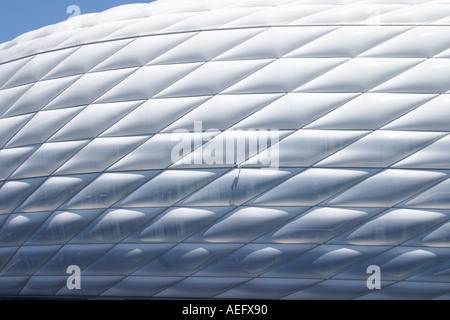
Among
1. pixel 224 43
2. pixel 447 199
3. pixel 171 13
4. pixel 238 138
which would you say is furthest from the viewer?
pixel 171 13

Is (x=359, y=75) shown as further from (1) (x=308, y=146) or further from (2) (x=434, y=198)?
(2) (x=434, y=198)

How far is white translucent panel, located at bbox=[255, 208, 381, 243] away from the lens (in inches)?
316

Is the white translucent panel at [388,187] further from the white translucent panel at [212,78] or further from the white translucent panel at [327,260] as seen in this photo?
the white translucent panel at [212,78]

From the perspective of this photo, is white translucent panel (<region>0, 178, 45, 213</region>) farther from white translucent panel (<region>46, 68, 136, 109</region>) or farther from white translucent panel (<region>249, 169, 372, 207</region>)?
white translucent panel (<region>249, 169, 372, 207</region>)

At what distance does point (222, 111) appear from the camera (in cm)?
855

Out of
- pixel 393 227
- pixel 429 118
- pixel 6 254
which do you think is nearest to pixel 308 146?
pixel 393 227

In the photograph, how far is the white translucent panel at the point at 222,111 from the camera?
8484 millimetres

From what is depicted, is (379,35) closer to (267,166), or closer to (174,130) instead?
(267,166)

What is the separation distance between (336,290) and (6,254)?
708 cm

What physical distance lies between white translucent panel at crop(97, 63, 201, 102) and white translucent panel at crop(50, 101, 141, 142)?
0.18 metres

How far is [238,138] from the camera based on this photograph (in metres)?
8.35

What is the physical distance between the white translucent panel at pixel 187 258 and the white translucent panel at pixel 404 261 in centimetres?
262
